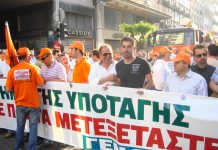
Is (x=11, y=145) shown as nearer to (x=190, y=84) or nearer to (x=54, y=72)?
(x=54, y=72)

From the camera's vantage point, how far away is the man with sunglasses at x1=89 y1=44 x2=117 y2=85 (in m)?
5.02

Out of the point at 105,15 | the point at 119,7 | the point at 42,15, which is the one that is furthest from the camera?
the point at 119,7

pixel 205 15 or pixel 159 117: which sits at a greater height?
pixel 205 15

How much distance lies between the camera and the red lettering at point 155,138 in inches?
162

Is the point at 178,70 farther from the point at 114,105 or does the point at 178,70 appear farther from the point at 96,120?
the point at 96,120

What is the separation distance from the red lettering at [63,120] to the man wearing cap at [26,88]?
14.0 inches

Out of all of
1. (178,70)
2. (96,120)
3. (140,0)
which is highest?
(140,0)

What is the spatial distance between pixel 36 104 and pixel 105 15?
2516cm

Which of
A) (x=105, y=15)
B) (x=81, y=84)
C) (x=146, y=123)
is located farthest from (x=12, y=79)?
(x=105, y=15)

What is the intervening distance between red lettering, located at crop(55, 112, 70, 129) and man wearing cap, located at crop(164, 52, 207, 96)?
1863 mm

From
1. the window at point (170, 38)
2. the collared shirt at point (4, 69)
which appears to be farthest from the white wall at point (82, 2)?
the collared shirt at point (4, 69)

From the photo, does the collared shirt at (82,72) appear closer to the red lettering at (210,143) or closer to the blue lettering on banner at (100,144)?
the blue lettering on banner at (100,144)

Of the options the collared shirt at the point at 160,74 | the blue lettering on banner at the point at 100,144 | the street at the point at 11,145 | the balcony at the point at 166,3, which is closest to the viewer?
the blue lettering on banner at the point at 100,144

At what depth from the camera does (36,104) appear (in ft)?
17.1
